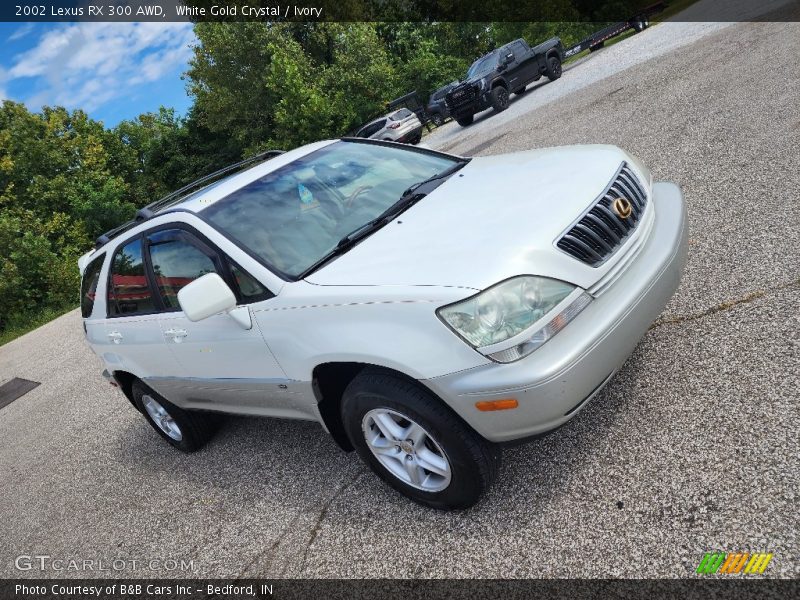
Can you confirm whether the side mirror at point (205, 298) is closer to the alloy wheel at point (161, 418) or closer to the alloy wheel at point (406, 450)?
the alloy wheel at point (406, 450)

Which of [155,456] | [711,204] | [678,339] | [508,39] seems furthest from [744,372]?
[508,39]

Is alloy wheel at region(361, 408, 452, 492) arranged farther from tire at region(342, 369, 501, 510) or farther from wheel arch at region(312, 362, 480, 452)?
wheel arch at region(312, 362, 480, 452)

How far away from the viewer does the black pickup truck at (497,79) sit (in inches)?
754

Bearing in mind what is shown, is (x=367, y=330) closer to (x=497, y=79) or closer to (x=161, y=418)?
(x=161, y=418)

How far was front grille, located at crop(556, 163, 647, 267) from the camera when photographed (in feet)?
8.96

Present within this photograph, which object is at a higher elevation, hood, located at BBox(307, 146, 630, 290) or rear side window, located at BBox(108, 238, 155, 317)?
rear side window, located at BBox(108, 238, 155, 317)

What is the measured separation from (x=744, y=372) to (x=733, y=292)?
0.94 m

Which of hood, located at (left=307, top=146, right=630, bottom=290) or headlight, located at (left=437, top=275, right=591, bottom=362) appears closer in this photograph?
headlight, located at (left=437, top=275, right=591, bottom=362)

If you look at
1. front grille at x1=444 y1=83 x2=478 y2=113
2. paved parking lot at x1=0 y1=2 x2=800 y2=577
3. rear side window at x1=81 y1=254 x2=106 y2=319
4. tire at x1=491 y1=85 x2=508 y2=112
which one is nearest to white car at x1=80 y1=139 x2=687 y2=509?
paved parking lot at x1=0 y1=2 x2=800 y2=577

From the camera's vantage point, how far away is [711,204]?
5316 millimetres

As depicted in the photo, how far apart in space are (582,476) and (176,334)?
2527 millimetres

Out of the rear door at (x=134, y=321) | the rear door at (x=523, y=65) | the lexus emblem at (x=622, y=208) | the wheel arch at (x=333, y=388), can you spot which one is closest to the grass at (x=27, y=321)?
the rear door at (x=134, y=321)

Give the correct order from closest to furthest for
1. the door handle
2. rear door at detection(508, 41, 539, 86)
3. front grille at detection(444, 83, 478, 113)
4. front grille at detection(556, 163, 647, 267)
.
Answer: front grille at detection(556, 163, 647, 267), the door handle, front grille at detection(444, 83, 478, 113), rear door at detection(508, 41, 539, 86)

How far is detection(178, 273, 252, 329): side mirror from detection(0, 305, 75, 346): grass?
1731 cm
